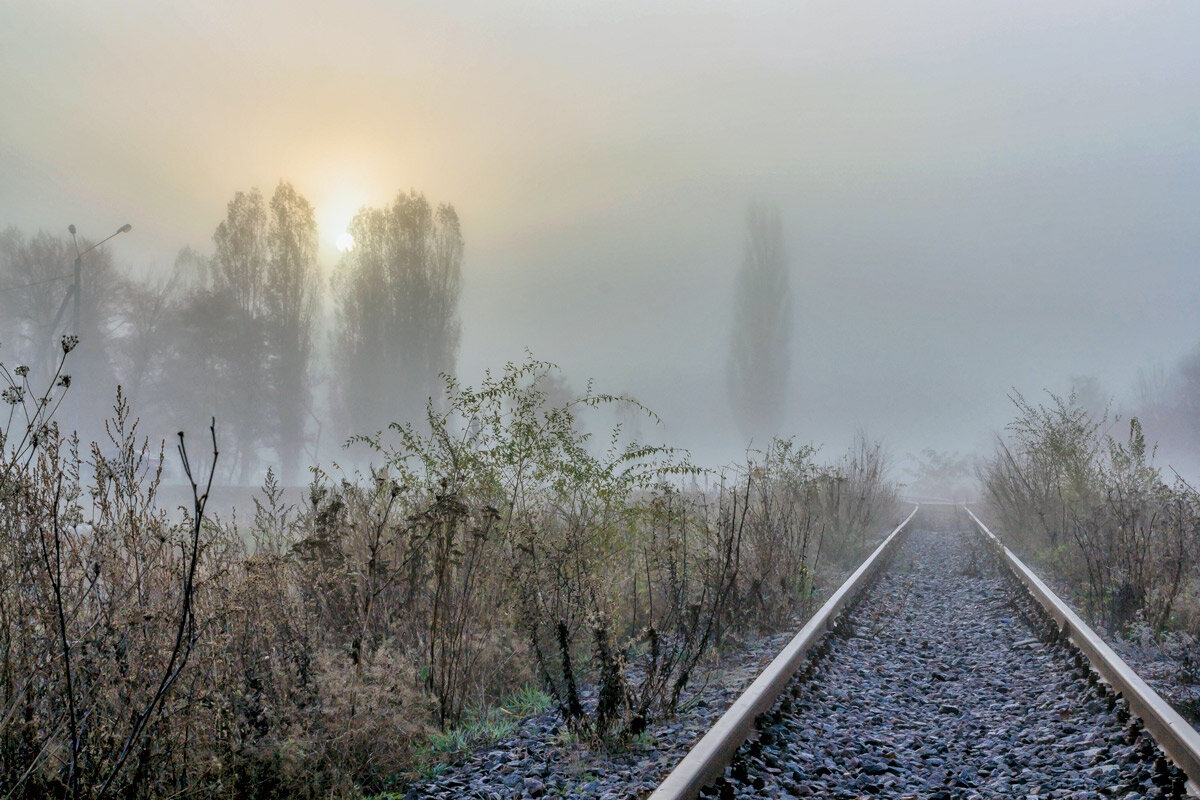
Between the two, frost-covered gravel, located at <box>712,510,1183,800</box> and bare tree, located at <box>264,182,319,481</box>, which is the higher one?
bare tree, located at <box>264,182,319,481</box>

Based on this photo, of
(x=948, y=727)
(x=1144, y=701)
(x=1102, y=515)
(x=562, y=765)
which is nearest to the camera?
(x=562, y=765)

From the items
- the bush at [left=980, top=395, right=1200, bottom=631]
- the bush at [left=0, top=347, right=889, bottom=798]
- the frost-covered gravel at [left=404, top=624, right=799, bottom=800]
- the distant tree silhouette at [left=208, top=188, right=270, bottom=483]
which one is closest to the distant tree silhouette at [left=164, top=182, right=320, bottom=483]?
the distant tree silhouette at [left=208, top=188, right=270, bottom=483]

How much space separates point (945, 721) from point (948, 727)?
0.13m

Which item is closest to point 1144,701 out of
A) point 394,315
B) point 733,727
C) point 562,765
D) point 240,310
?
point 733,727

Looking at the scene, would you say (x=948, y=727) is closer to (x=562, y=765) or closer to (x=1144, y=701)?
(x=1144, y=701)

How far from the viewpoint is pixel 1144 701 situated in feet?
14.4

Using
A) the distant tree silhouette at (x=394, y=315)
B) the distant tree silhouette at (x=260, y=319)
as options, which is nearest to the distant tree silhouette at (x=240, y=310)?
the distant tree silhouette at (x=260, y=319)

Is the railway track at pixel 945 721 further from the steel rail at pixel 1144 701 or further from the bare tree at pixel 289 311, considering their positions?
the bare tree at pixel 289 311

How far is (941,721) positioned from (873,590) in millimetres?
5229

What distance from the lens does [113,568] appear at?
365 centimetres

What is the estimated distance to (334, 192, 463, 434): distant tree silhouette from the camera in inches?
1462

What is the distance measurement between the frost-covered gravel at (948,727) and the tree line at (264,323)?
2977 cm

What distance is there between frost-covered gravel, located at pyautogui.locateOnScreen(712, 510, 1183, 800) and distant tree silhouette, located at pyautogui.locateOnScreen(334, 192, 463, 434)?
31.3 m

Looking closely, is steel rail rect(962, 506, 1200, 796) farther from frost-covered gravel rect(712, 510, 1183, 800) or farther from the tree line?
the tree line
